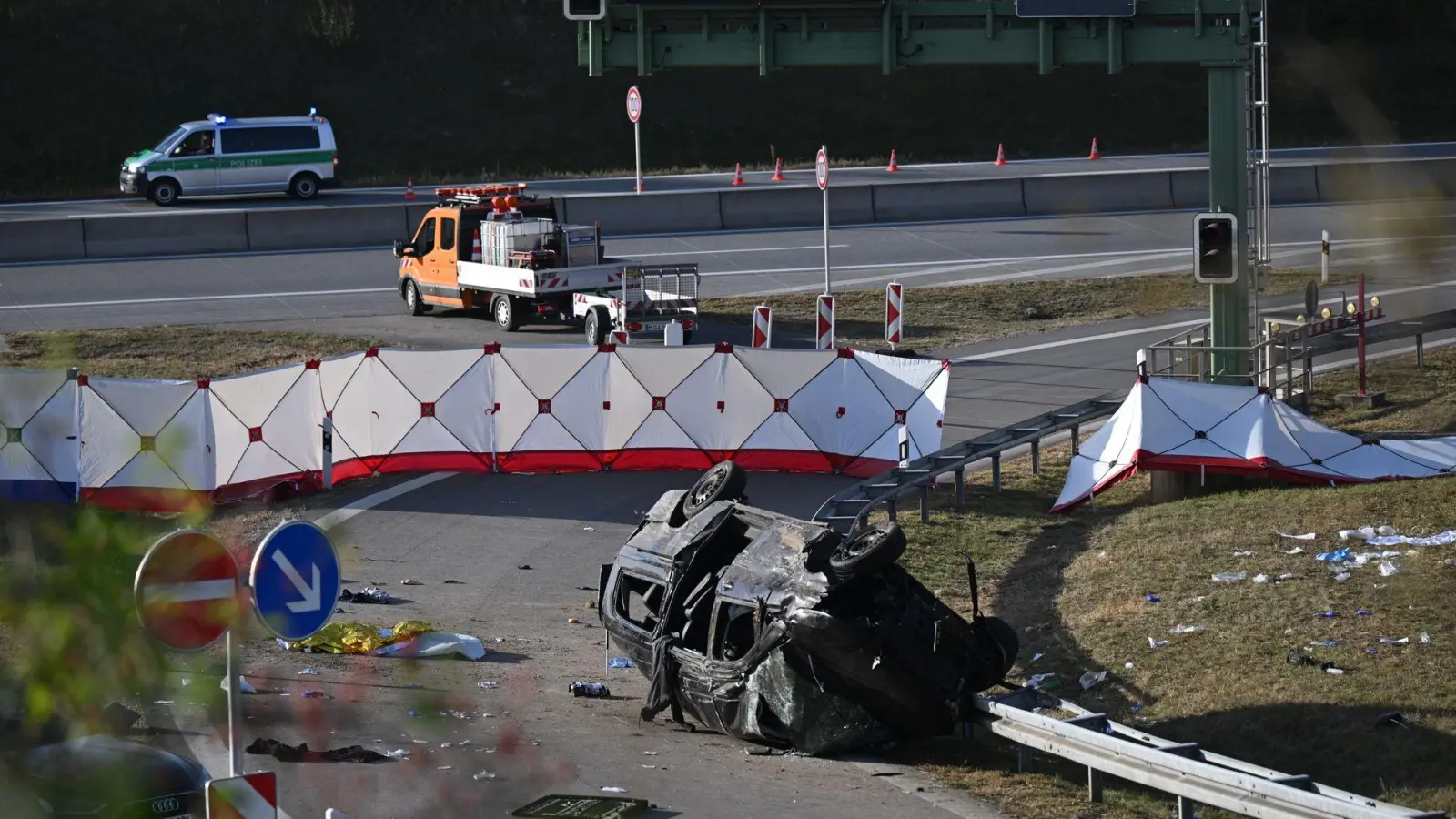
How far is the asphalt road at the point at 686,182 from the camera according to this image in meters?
41.9

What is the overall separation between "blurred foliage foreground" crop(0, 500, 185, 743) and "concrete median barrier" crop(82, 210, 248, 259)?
108ft

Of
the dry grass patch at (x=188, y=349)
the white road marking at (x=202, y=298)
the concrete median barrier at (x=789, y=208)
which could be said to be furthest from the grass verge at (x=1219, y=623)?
the concrete median barrier at (x=789, y=208)

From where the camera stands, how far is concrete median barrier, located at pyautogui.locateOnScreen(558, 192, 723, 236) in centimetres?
3678

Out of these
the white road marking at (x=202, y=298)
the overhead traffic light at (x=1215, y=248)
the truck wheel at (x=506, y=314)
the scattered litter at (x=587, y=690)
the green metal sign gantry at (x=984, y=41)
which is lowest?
the scattered litter at (x=587, y=690)

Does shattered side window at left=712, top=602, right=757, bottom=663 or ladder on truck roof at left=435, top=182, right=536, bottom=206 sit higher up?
ladder on truck roof at left=435, top=182, right=536, bottom=206

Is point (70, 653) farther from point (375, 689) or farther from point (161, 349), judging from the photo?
point (161, 349)

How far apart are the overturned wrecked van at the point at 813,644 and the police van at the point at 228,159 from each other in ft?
114

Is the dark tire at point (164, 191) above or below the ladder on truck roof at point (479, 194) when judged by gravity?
above

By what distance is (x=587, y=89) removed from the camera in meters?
61.8

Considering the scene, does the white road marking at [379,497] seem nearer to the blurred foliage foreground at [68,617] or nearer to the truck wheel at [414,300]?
the truck wheel at [414,300]

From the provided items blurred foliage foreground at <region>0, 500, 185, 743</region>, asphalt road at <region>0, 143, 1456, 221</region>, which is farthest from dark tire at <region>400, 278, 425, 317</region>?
blurred foliage foreground at <region>0, 500, 185, 743</region>

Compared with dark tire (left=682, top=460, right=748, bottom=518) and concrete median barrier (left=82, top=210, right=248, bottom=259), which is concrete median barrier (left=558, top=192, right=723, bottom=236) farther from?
dark tire (left=682, top=460, right=748, bottom=518)

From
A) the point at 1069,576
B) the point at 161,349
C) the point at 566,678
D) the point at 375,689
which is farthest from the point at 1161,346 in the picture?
the point at 161,349

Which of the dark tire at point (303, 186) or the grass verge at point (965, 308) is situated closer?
the grass verge at point (965, 308)
